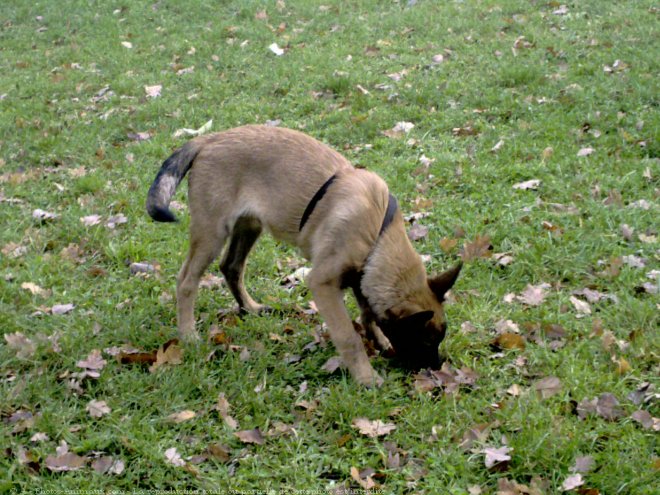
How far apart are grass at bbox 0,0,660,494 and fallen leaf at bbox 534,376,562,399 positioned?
0.25 ft

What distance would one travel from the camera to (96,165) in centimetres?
788

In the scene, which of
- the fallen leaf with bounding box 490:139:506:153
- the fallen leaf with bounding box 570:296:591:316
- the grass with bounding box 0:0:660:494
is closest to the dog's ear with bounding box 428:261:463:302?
the grass with bounding box 0:0:660:494

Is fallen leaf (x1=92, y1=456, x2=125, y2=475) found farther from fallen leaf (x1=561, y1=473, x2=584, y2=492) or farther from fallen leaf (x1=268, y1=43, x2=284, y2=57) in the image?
fallen leaf (x1=268, y1=43, x2=284, y2=57)

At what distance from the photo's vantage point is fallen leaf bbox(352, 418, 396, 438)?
376 cm

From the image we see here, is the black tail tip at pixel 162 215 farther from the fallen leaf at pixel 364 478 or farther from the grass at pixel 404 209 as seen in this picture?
the fallen leaf at pixel 364 478

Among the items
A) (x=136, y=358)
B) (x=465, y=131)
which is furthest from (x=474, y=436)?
(x=465, y=131)

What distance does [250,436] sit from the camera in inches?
150

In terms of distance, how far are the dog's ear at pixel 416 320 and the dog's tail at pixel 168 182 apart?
5.13 ft

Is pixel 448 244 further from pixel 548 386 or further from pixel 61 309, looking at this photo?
Answer: pixel 61 309

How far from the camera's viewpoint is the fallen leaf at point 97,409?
155 inches

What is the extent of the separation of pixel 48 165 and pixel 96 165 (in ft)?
2.04

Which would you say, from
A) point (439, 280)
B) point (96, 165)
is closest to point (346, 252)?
point (439, 280)

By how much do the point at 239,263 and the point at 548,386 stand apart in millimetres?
2403

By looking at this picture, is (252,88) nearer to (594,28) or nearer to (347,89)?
(347,89)
